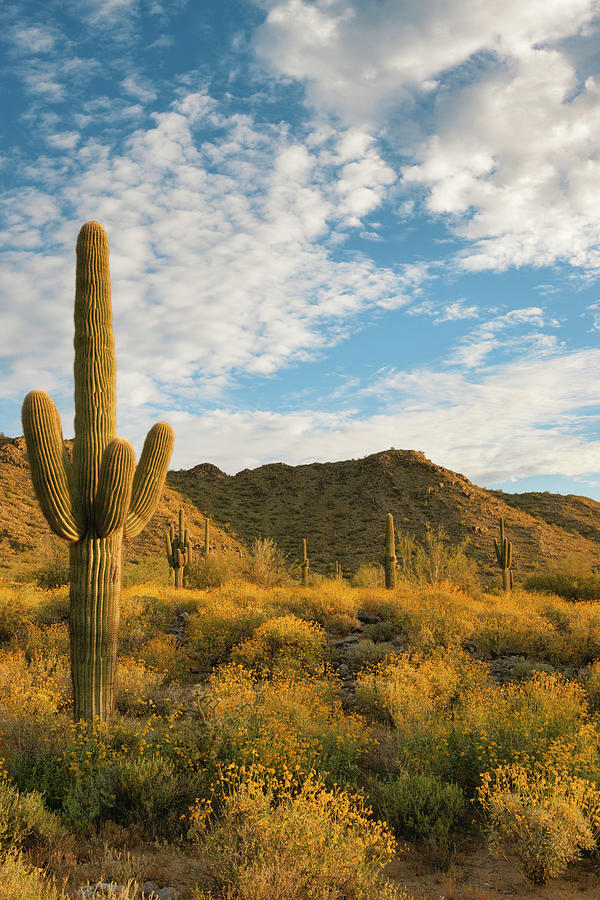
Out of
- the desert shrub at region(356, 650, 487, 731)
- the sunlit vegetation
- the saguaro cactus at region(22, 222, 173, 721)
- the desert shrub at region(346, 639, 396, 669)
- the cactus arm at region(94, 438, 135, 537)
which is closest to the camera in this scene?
the sunlit vegetation

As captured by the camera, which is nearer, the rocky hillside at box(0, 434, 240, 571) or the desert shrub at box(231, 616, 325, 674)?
the desert shrub at box(231, 616, 325, 674)

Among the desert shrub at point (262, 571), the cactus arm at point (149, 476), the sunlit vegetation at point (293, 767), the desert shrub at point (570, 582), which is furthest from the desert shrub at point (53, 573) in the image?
the desert shrub at point (570, 582)

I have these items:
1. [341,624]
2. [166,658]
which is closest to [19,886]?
[166,658]

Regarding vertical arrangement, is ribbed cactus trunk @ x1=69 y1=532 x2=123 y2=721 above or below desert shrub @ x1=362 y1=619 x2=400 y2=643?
above

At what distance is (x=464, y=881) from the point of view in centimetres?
504

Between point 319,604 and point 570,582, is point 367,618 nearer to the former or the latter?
point 319,604

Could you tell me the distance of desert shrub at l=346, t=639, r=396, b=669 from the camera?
11.1 m

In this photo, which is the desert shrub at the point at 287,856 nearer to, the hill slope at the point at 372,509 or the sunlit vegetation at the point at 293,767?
the sunlit vegetation at the point at 293,767

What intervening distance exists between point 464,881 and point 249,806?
6.83 feet

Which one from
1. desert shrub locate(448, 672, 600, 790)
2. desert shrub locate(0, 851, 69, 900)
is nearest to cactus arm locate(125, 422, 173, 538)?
desert shrub locate(0, 851, 69, 900)

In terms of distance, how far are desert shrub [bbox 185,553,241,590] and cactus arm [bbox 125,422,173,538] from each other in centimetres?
1213

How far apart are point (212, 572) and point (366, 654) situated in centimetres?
1050

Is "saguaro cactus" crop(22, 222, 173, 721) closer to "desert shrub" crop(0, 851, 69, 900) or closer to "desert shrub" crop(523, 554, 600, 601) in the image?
"desert shrub" crop(0, 851, 69, 900)

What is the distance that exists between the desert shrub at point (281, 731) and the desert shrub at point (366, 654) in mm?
3053
